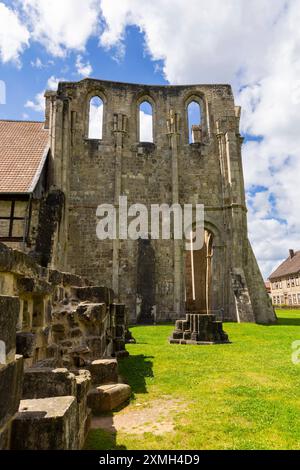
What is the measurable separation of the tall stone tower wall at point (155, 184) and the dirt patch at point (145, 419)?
11.6 m

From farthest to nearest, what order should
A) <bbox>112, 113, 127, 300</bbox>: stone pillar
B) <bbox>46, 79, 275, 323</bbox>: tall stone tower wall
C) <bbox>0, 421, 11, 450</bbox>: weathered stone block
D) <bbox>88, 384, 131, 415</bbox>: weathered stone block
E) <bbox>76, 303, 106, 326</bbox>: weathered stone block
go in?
<bbox>112, 113, 127, 300</bbox>: stone pillar, <bbox>46, 79, 275, 323</bbox>: tall stone tower wall, <bbox>76, 303, 106, 326</bbox>: weathered stone block, <bbox>88, 384, 131, 415</bbox>: weathered stone block, <bbox>0, 421, 11, 450</bbox>: weathered stone block

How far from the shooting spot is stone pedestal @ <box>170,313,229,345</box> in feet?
33.2

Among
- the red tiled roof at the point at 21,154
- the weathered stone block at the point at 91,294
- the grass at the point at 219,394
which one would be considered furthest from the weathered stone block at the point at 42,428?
the red tiled roof at the point at 21,154

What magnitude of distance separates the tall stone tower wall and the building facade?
98.9 ft

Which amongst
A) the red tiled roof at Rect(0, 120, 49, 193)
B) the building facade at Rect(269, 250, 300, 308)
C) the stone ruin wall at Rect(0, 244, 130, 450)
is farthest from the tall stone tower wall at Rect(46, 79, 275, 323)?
the building facade at Rect(269, 250, 300, 308)

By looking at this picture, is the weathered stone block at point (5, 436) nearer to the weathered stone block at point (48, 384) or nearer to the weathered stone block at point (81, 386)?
the weathered stone block at point (48, 384)

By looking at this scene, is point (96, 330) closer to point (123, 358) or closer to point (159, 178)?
point (123, 358)

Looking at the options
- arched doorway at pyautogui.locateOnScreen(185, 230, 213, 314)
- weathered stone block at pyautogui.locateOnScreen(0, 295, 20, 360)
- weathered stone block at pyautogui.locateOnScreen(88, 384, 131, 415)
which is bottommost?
weathered stone block at pyautogui.locateOnScreen(88, 384, 131, 415)

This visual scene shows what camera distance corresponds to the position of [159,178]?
1823 cm

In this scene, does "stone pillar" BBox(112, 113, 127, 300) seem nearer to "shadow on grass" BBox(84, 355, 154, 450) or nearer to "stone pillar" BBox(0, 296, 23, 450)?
"shadow on grass" BBox(84, 355, 154, 450)

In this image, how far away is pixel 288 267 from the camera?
4981 cm

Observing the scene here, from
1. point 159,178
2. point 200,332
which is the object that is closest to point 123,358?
point 200,332

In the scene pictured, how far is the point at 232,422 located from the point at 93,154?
16.3 metres

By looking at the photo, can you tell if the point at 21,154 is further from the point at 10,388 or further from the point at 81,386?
the point at 10,388
